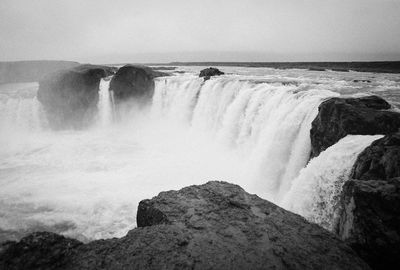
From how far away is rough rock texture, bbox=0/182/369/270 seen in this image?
3.50 m

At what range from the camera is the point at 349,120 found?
7969 mm

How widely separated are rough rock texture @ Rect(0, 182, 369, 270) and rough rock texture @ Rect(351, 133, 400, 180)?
6.98 ft

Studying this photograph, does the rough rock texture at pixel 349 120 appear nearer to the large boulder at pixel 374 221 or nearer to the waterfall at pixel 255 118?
the waterfall at pixel 255 118

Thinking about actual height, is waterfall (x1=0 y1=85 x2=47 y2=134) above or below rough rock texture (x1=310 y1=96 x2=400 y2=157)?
below

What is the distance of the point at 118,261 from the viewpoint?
11.7 ft

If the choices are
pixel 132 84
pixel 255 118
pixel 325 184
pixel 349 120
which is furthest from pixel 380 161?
pixel 132 84

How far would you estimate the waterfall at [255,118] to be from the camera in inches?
407

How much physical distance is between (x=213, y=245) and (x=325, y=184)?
12.5ft

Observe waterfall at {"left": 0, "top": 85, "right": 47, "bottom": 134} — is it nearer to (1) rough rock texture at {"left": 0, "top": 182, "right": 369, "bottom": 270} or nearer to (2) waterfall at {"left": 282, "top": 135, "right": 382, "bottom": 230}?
(1) rough rock texture at {"left": 0, "top": 182, "right": 369, "bottom": 270}

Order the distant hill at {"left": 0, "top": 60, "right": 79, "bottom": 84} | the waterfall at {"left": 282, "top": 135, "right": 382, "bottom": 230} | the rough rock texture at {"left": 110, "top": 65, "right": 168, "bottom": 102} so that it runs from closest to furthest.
Answer: the waterfall at {"left": 282, "top": 135, "right": 382, "bottom": 230} → the rough rock texture at {"left": 110, "top": 65, "right": 168, "bottom": 102} → the distant hill at {"left": 0, "top": 60, "right": 79, "bottom": 84}

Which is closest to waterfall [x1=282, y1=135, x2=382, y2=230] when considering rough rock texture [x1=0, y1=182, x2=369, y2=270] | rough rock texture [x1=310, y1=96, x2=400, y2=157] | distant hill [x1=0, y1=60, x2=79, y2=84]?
rough rock texture [x1=310, y1=96, x2=400, y2=157]

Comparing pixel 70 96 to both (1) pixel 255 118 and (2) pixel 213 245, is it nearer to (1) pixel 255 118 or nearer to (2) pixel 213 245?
(1) pixel 255 118

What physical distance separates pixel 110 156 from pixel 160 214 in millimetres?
12725

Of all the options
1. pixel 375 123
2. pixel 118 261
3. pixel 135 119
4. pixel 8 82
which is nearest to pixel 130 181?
pixel 118 261
